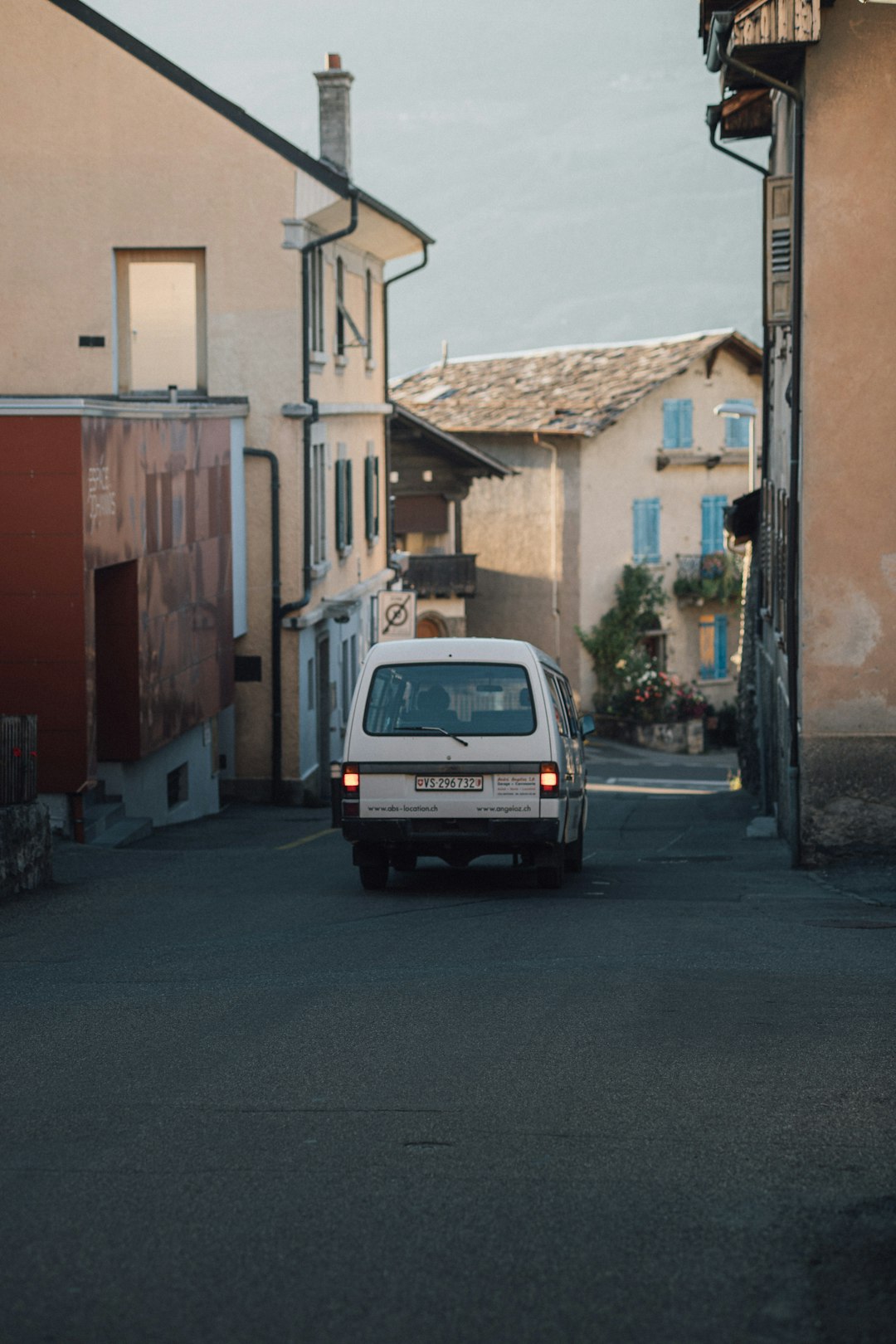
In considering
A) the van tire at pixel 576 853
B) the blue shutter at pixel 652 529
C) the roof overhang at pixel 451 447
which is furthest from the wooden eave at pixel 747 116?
the blue shutter at pixel 652 529

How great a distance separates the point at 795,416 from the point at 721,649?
122 feet

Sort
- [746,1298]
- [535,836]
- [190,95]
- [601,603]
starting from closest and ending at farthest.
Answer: [746,1298]
[535,836]
[190,95]
[601,603]

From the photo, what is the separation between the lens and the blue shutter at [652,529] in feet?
164

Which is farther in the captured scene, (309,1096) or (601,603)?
(601,603)

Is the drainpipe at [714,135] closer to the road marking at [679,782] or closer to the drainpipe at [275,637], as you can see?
the drainpipe at [275,637]

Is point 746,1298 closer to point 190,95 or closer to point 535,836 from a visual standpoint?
point 535,836

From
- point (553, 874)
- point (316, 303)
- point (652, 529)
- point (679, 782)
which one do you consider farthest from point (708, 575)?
point (553, 874)

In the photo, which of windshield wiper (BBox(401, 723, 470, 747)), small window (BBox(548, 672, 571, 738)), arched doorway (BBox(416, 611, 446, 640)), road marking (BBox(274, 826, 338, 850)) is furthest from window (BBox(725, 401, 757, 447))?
windshield wiper (BBox(401, 723, 470, 747))

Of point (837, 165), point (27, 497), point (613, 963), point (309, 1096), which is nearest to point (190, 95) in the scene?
point (27, 497)

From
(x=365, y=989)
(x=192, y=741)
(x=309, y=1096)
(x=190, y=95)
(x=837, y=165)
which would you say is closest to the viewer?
(x=309, y=1096)

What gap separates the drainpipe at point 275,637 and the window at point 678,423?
987 inches

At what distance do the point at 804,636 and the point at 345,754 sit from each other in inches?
168

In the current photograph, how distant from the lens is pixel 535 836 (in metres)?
13.1

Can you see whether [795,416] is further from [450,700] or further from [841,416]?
[450,700]
